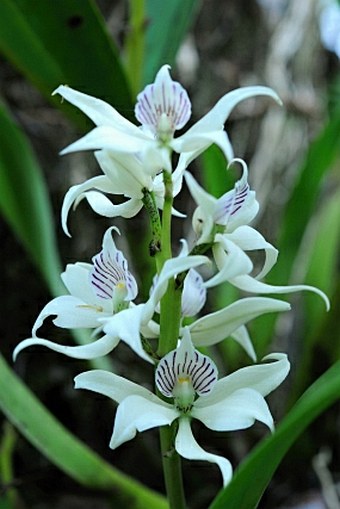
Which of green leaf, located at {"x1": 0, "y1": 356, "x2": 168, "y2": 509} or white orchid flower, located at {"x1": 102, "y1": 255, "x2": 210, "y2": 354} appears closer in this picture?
white orchid flower, located at {"x1": 102, "y1": 255, "x2": 210, "y2": 354}


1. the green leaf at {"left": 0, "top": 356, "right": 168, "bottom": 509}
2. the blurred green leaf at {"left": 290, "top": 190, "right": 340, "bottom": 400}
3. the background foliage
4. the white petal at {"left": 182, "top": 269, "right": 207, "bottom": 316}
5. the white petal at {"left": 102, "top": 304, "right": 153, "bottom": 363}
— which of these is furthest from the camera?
the blurred green leaf at {"left": 290, "top": 190, "right": 340, "bottom": 400}

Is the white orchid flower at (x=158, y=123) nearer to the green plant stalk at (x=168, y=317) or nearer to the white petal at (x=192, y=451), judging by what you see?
the green plant stalk at (x=168, y=317)

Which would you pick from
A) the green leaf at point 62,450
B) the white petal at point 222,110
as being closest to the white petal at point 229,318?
the white petal at point 222,110

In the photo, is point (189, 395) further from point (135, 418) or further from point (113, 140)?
point (113, 140)

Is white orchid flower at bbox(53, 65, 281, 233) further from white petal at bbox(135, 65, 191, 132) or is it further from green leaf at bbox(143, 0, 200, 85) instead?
green leaf at bbox(143, 0, 200, 85)

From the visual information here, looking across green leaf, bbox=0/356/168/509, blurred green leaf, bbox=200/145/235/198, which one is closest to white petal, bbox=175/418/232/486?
green leaf, bbox=0/356/168/509
